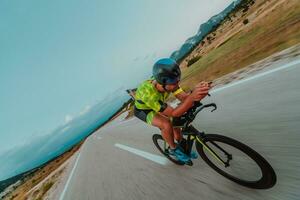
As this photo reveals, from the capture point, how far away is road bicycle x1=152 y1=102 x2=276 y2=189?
3.43m

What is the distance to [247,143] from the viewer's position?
4.82 m

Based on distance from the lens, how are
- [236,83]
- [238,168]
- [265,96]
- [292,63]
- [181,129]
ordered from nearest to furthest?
[238,168]
[181,129]
[265,96]
[292,63]
[236,83]

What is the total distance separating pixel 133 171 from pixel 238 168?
12.6ft

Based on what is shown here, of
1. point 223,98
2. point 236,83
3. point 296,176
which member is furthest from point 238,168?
point 236,83

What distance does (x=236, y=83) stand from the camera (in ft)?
30.3

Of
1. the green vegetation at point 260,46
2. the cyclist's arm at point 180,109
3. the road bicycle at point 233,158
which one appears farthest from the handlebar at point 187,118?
the green vegetation at point 260,46

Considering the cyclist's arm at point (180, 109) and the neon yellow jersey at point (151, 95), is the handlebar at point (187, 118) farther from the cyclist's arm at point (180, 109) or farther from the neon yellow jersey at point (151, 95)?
the neon yellow jersey at point (151, 95)

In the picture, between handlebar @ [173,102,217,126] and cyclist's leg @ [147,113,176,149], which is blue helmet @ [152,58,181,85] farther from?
cyclist's leg @ [147,113,176,149]

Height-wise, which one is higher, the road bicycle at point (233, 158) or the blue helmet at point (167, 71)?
the blue helmet at point (167, 71)

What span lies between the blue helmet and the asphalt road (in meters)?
1.80

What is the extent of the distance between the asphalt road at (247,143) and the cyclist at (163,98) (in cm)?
74

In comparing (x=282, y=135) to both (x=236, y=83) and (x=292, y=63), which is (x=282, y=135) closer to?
(x=292, y=63)

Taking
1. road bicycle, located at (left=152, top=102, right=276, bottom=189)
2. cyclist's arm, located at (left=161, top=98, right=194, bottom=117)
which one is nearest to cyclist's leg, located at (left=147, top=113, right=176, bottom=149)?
road bicycle, located at (left=152, top=102, right=276, bottom=189)

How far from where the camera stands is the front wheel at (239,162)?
3.40 metres
